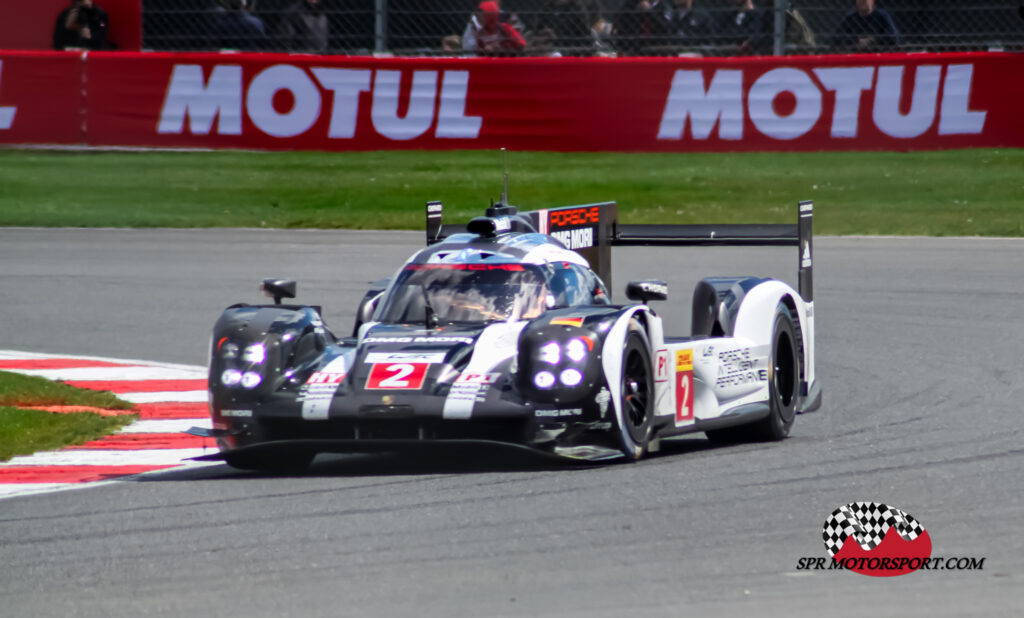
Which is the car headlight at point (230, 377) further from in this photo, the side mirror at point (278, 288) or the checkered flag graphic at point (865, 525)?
the checkered flag graphic at point (865, 525)

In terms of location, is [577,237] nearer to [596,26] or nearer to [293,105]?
[596,26]

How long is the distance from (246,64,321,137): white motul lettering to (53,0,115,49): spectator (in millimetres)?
2088

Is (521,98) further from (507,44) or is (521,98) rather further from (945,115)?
(945,115)

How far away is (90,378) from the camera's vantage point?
1091 cm

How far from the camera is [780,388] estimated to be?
9156 mm

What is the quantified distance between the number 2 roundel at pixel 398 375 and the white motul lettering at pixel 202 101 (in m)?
13.0

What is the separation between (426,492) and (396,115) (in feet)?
44.1

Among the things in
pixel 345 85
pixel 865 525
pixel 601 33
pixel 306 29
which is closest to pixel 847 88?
pixel 601 33

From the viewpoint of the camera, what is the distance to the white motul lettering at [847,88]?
19.0 m

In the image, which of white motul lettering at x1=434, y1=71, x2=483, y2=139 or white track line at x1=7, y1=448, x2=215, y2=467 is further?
white motul lettering at x1=434, y1=71, x2=483, y2=139

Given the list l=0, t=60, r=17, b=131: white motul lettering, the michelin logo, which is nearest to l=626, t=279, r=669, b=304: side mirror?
the michelin logo

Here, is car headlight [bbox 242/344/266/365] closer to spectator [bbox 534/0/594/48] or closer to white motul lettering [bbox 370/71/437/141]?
white motul lettering [bbox 370/71/437/141]

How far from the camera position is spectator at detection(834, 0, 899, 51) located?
62.6 ft

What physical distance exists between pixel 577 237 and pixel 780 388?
60.0 inches
